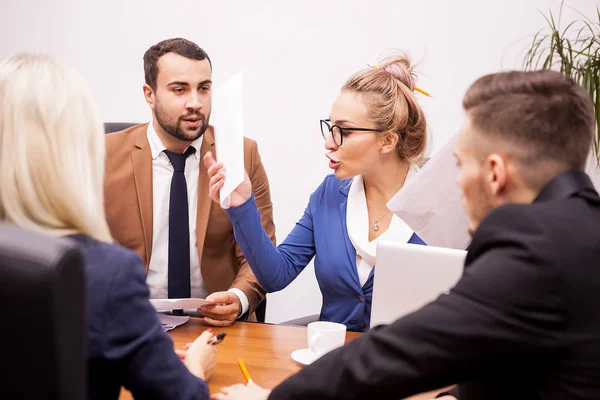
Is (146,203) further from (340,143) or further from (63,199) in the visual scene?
(63,199)

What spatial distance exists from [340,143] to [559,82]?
113cm

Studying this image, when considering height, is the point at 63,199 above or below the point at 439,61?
below

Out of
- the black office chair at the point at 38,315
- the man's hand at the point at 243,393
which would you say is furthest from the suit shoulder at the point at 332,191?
the black office chair at the point at 38,315

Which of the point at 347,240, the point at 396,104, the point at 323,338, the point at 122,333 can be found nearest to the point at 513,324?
the point at 122,333

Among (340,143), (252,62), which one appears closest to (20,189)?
(340,143)

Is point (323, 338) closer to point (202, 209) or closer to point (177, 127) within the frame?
point (202, 209)

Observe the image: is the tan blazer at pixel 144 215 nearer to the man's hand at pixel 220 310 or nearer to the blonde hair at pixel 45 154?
the man's hand at pixel 220 310

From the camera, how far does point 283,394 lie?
92cm

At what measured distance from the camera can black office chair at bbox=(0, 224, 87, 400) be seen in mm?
597

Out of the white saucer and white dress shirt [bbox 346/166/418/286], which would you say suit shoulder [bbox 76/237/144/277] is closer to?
the white saucer

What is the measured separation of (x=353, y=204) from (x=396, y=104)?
375 millimetres

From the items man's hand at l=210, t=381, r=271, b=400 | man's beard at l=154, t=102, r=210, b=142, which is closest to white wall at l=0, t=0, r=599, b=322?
man's beard at l=154, t=102, r=210, b=142

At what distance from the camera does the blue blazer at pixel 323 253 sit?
1.88 meters

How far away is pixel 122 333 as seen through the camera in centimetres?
88
